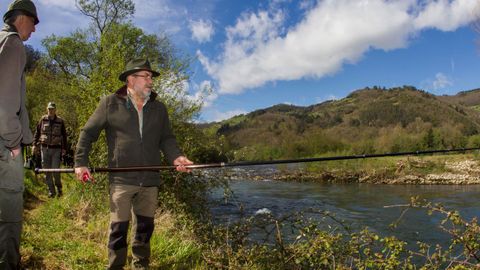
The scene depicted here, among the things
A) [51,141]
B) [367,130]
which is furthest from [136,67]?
[367,130]

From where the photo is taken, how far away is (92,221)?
7.33m

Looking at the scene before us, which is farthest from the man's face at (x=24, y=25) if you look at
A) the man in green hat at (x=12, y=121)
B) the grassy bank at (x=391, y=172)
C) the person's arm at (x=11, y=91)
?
the grassy bank at (x=391, y=172)

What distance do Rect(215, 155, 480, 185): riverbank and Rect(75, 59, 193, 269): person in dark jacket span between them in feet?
101

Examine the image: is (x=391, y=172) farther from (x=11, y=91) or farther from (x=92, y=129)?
(x=11, y=91)

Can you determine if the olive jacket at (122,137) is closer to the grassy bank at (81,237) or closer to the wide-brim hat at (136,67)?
the wide-brim hat at (136,67)

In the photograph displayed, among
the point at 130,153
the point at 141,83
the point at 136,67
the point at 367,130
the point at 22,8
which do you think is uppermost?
the point at 367,130

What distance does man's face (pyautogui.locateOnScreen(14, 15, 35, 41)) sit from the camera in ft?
11.5

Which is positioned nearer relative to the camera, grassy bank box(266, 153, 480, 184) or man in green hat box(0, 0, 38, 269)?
man in green hat box(0, 0, 38, 269)

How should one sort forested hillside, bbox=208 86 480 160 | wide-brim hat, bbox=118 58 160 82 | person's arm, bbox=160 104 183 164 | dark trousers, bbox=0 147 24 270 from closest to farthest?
dark trousers, bbox=0 147 24 270 → wide-brim hat, bbox=118 58 160 82 → person's arm, bbox=160 104 183 164 → forested hillside, bbox=208 86 480 160

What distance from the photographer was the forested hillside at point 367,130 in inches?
2413

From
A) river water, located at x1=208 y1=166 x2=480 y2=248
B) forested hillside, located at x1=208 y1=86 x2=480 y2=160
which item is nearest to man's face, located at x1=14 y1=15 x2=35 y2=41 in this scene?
forested hillside, located at x1=208 y1=86 x2=480 y2=160

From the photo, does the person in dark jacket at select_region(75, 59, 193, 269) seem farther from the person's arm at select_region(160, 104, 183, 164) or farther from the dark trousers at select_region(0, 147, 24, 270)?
the dark trousers at select_region(0, 147, 24, 270)

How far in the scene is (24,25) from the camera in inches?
140

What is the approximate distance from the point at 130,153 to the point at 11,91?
5.11 feet
